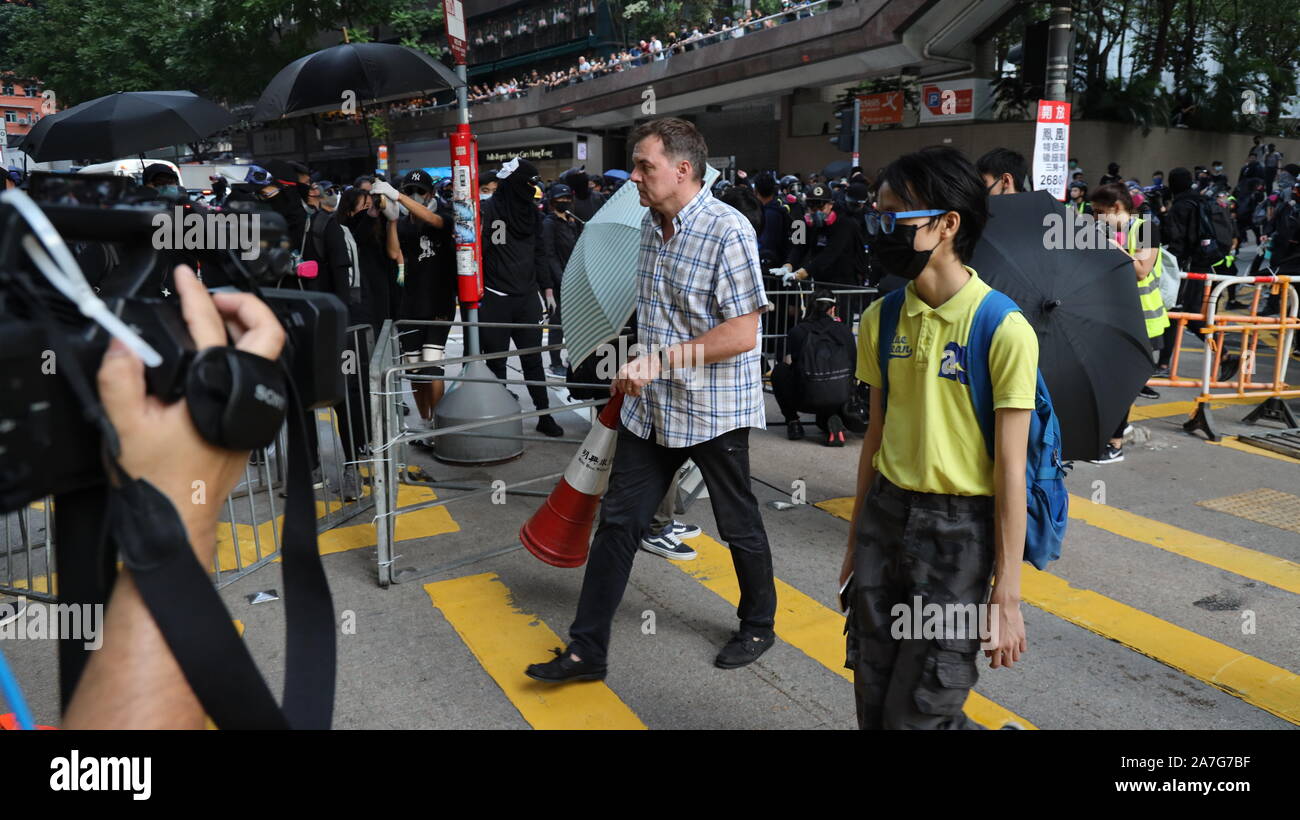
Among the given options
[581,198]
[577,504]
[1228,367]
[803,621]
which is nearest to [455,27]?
[577,504]

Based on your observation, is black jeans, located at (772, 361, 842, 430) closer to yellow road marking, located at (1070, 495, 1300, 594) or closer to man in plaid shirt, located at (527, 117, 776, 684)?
yellow road marking, located at (1070, 495, 1300, 594)

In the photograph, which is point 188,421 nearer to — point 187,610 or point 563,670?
point 187,610

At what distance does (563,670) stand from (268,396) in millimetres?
2862

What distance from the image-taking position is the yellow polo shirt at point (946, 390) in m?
2.45

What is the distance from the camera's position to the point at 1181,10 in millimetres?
31797

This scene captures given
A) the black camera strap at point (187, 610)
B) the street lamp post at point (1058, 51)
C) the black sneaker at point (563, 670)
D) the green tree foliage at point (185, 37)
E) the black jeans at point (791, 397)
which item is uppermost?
the green tree foliage at point (185, 37)

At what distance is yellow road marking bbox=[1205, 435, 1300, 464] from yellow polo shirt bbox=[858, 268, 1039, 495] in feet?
21.0

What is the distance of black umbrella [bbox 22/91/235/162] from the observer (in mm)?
9727

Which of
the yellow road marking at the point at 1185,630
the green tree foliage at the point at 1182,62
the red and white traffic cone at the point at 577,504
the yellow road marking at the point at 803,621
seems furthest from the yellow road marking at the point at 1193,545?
the green tree foliage at the point at 1182,62

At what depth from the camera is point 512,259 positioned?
827 cm

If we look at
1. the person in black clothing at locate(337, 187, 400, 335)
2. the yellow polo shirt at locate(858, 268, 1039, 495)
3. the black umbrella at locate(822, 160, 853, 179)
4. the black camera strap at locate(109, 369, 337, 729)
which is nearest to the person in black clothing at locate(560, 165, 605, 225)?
the person in black clothing at locate(337, 187, 400, 335)
